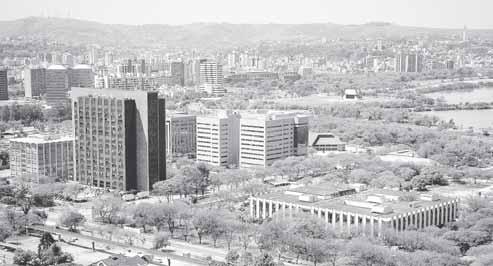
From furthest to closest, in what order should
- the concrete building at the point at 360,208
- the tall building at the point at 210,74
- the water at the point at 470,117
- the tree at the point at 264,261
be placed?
the tall building at the point at 210,74, the water at the point at 470,117, the concrete building at the point at 360,208, the tree at the point at 264,261

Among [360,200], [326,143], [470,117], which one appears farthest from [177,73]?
[360,200]

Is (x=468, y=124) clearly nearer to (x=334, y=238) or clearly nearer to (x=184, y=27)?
(x=334, y=238)

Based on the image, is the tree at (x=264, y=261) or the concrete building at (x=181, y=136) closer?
the tree at (x=264, y=261)

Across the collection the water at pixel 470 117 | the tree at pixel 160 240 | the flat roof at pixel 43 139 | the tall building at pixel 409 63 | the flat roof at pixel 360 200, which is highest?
the tall building at pixel 409 63

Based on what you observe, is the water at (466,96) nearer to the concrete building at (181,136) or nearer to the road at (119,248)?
the concrete building at (181,136)

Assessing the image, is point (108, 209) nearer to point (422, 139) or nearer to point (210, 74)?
point (422, 139)

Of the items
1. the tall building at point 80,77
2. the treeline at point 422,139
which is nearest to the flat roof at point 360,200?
the treeline at point 422,139
